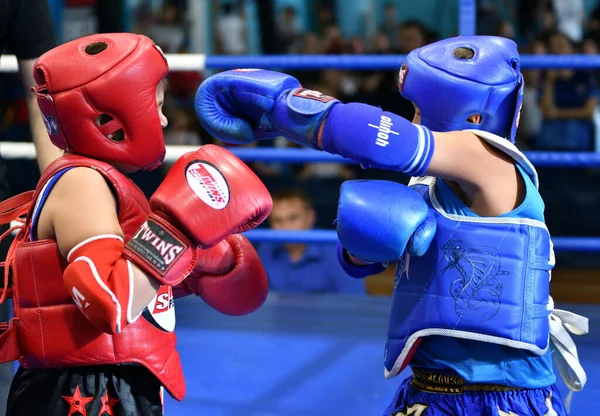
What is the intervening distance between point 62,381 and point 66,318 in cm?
11

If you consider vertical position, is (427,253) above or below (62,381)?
above

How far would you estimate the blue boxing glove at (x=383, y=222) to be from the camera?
141 cm

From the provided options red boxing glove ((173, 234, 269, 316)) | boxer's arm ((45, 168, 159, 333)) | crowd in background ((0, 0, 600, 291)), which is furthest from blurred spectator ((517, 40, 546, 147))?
boxer's arm ((45, 168, 159, 333))

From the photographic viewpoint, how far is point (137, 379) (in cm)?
150

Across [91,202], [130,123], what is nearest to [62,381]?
[91,202]

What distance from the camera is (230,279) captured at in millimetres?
1622

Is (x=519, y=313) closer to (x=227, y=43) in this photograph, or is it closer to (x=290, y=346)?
(x=290, y=346)

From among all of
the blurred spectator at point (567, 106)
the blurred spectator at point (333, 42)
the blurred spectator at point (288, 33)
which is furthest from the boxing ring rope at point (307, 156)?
the blurred spectator at point (288, 33)

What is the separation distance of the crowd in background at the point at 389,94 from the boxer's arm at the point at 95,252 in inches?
77.1

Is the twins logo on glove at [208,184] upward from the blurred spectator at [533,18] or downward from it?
upward

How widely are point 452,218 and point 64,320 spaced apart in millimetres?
700

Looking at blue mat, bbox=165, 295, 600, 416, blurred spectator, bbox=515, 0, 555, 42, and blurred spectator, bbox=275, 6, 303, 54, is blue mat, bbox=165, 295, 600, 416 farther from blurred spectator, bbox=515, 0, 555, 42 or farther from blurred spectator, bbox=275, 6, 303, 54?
blurred spectator, bbox=275, 6, 303, 54

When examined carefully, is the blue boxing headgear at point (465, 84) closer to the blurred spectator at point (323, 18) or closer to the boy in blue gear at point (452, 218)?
the boy in blue gear at point (452, 218)

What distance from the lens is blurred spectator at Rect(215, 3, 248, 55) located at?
7.58 metres
